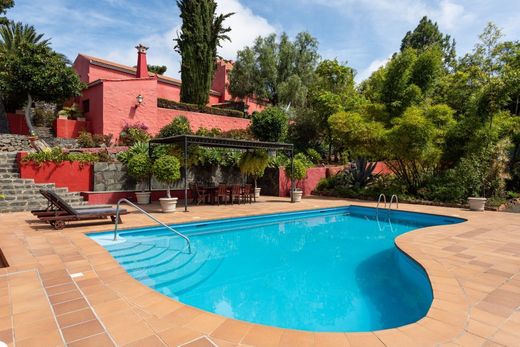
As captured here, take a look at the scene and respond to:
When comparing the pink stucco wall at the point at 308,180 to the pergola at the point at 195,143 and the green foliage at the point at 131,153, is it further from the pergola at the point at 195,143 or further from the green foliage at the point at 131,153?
the green foliage at the point at 131,153

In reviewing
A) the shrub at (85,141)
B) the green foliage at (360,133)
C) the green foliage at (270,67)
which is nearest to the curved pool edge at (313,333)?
the green foliage at (360,133)

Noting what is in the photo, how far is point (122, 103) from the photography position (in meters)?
16.0

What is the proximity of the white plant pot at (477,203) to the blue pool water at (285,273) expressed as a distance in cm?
220

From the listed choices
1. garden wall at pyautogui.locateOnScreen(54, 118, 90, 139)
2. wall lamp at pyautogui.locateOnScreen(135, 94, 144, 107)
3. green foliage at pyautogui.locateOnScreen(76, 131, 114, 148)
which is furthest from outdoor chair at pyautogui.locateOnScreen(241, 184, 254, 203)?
garden wall at pyautogui.locateOnScreen(54, 118, 90, 139)

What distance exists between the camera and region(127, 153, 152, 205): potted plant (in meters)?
10.8

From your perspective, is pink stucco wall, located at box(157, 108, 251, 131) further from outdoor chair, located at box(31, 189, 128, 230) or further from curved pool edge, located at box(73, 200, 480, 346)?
curved pool edge, located at box(73, 200, 480, 346)

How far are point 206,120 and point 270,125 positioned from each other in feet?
14.3

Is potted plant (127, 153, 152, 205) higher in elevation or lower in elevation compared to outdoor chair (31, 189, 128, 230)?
higher

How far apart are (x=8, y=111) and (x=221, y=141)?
14893 millimetres

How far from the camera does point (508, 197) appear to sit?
11.8 m

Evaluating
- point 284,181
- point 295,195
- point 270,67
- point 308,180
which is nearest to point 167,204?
point 295,195

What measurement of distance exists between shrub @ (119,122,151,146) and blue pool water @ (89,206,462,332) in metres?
9.29

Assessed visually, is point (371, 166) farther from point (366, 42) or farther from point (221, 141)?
point (221, 141)

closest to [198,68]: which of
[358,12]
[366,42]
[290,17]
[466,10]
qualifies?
[290,17]
